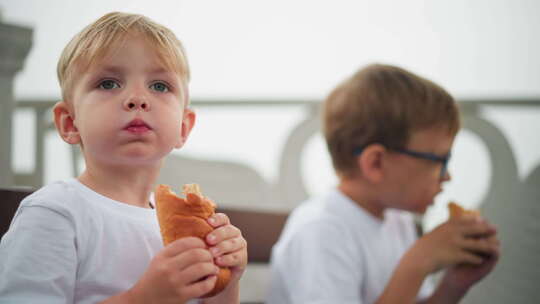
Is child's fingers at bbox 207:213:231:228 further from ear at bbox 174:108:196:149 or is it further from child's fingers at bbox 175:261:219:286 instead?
ear at bbox 174:108:196:149

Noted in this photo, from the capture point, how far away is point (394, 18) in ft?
5.67

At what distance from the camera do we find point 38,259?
2.06 feet

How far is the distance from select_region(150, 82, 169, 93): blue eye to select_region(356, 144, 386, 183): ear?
678 millimetres

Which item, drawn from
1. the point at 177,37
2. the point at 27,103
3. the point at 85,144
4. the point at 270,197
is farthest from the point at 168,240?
the point at 270,197

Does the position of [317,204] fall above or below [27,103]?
below

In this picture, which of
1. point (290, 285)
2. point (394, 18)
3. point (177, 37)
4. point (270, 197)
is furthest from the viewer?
point (270, 197)

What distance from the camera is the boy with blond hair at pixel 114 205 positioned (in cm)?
62

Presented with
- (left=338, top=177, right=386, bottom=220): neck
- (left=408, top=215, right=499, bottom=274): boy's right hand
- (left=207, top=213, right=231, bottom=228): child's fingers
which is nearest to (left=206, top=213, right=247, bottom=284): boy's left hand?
(left=207, top=213, right=231, bottom=228): child's fingers

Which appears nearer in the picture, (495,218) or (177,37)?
(177,37)

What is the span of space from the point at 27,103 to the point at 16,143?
0.45ft

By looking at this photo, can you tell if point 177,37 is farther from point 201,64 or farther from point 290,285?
point 290,285

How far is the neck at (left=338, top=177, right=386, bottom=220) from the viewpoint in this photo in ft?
4.41

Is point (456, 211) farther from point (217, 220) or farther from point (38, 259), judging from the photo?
point (38, 259)

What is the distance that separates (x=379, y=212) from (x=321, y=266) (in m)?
0.29
